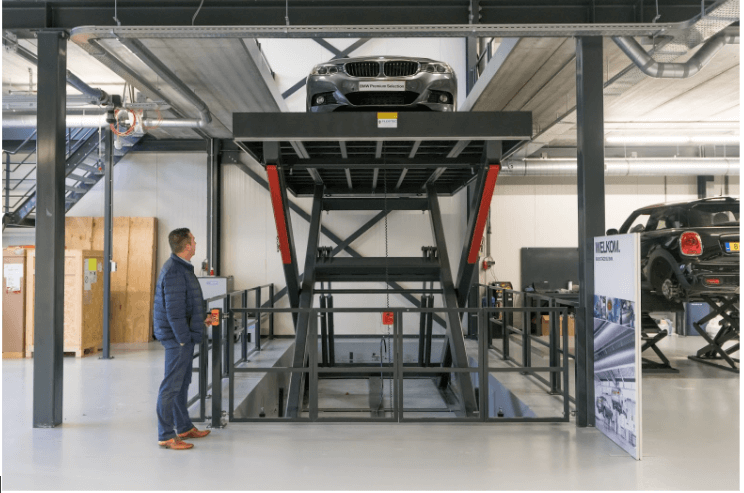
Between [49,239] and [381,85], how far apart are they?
3527 millimetres

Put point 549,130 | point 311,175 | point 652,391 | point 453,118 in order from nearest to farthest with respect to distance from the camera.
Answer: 1. point 453,118
2. point 652,391
3. point 311,175
4. point 549,130

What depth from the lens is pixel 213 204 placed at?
1247 centimetres

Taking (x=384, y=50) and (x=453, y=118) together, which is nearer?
(x=453, y=118)

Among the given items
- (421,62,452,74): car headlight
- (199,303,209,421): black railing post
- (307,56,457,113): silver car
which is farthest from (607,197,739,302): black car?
(199,303,209,421): black railing post

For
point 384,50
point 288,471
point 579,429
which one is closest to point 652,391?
point 579,429

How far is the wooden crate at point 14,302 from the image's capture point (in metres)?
9.90

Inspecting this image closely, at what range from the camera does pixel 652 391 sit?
23.6ft

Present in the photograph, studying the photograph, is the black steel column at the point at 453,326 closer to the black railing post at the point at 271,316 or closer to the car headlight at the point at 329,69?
the car headlight at the point at 329,69

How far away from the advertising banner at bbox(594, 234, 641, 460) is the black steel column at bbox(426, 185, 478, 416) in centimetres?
155

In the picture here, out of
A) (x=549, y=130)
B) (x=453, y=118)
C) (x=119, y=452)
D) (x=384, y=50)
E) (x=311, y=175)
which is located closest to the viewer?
(x=119, y=452)

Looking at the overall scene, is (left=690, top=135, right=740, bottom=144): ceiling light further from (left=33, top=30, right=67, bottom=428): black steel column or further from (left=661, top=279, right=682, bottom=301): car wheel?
(left=33, top=30, right=67, bottom=428): black steel column

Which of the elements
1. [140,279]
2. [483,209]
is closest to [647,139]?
[483,209]

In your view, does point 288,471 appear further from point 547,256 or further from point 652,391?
point 547,256

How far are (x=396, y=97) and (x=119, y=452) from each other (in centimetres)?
416
